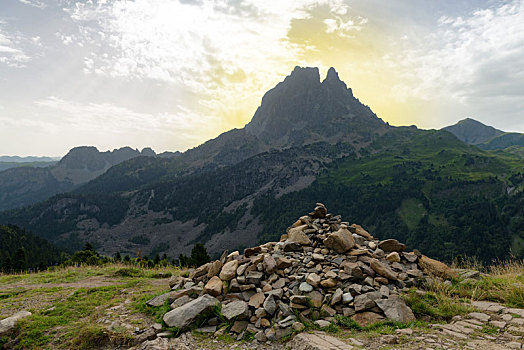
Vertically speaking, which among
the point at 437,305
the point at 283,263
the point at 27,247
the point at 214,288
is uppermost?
the point at 283,263

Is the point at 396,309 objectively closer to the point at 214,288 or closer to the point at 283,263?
the point at 283,263

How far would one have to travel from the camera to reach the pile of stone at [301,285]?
8.98 metres

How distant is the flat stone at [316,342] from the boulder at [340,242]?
467cm

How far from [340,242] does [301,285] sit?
3148 mm

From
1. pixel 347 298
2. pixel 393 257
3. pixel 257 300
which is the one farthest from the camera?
pixel 393 257

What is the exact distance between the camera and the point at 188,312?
9.49m

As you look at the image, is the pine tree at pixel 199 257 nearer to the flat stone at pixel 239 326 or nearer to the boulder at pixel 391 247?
the boulder at pixel 391 247

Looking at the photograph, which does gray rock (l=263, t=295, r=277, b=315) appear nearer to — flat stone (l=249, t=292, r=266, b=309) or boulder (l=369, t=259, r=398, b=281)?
flat stone (l=249, t=292, r=266, b=309)

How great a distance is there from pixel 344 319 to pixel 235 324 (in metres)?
3.91

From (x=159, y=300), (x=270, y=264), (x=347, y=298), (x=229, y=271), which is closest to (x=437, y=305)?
(x=347, y=298)

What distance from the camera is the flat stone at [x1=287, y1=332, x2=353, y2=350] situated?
698 centimetres

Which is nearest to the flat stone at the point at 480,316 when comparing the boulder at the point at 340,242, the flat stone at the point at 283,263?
the boulder at the point at 340,242

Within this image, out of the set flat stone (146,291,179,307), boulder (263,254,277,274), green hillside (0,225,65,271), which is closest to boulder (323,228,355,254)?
boulder (263,254,277,274)

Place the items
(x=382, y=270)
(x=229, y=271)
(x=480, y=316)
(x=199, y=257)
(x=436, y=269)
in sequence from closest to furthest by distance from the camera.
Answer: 1. (x=480, y=316)
2. (x=382, y=270)
3. (x=229, y=271)
4. (x=436, y=269)
5. (x=199, y=257)
